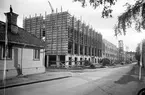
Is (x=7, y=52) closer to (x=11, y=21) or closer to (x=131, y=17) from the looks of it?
(x=11, y=21)

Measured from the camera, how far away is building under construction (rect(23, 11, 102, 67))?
1334 inches

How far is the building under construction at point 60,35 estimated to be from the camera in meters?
33.9

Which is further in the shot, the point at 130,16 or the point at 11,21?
the point at 11,21

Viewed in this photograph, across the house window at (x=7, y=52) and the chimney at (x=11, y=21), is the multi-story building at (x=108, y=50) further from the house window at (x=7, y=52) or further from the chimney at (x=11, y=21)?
the house window at (x=7, y=52)

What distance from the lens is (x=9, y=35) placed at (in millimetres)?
14203

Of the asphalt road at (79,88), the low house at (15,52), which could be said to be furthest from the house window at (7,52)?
the asphalt road at (79,88)

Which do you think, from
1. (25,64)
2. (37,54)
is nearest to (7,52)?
(25,64)

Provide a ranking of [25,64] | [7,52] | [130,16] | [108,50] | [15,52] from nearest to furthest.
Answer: [130,16] → [7,52] → [15,52] → [25,64] → [108,50]

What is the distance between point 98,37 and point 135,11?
4846cm

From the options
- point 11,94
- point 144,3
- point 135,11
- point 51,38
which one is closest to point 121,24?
point 135,11

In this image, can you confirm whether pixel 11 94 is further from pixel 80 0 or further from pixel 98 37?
pixel 98 37

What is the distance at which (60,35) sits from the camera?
113ft

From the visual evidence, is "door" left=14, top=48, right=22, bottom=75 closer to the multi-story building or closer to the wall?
the wall

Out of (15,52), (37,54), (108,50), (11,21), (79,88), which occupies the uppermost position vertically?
(11,21)
